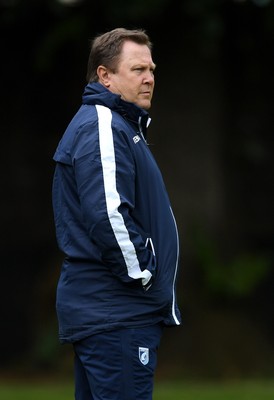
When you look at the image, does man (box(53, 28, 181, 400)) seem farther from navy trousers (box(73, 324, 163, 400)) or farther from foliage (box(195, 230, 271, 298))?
foliage (box(195, 230, 271, 298))

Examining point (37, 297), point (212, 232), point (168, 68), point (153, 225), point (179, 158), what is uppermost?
point (153, 225)

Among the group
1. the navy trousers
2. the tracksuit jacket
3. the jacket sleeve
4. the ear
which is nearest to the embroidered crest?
the navy trousers

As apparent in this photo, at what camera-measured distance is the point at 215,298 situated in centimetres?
1155

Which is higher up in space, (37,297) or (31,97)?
(31,97)

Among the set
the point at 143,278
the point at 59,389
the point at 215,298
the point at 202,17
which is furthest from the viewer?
the point at 215,298

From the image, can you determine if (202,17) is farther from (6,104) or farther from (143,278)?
(143,278)

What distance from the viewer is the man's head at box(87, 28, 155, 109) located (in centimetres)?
475

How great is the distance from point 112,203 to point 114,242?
0.16 m

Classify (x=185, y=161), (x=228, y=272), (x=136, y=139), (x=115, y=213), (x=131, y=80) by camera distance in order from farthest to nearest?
(x=185, y=161) < (x=228, y=272) < (x=131, y=80) < (x=136, y=139) < (x=115, y=213)

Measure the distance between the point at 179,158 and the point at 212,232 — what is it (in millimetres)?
871

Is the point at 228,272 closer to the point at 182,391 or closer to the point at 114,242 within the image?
the point at 182,391

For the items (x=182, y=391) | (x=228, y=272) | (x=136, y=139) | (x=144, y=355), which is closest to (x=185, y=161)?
(x=228, y=272)

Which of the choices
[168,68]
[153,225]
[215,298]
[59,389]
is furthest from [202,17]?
[153,225]

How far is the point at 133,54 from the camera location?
4770mm
